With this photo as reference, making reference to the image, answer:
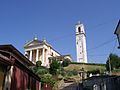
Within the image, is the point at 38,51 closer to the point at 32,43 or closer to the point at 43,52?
the point at 43,52

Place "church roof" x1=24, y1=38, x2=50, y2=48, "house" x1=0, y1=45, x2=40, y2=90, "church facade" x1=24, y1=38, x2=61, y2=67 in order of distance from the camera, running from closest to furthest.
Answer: "house" x1=0, y1=45, x2=40, y2=90 < "church facade" x1=24, y1=38, x2=61, y2=67 < "church roof" x1=24, y1=38, x2=50, y2=48

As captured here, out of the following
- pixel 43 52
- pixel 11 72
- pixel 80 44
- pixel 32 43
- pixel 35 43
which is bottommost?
pixel 11 72

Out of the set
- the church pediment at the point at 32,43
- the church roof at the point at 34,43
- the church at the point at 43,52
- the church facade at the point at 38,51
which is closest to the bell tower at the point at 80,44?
the church at the point at 43,52

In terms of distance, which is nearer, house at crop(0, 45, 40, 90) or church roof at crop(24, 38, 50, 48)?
house at crop(0, 45, 40, 90)

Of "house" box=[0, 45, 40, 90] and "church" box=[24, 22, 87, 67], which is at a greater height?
"church" box=[24, 22, 87, 67]

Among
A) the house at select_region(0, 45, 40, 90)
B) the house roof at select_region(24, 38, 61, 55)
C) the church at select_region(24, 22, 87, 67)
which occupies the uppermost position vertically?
the house roof at select_region(24, 38, 61, 55)

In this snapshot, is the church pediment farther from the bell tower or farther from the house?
the house

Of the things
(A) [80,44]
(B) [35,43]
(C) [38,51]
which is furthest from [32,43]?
(A) [80,44]

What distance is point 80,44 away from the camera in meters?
95.9

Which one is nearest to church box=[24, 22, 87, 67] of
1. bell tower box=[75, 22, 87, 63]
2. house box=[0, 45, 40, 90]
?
bell tower box=[75, 22, 87, 63]

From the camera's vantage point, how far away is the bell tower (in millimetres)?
91975

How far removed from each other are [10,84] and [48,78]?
27713 millimetres

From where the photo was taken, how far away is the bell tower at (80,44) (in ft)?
302

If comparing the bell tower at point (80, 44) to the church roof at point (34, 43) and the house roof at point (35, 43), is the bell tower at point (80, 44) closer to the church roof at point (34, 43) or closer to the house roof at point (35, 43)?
the house roof at point (35, 43)
